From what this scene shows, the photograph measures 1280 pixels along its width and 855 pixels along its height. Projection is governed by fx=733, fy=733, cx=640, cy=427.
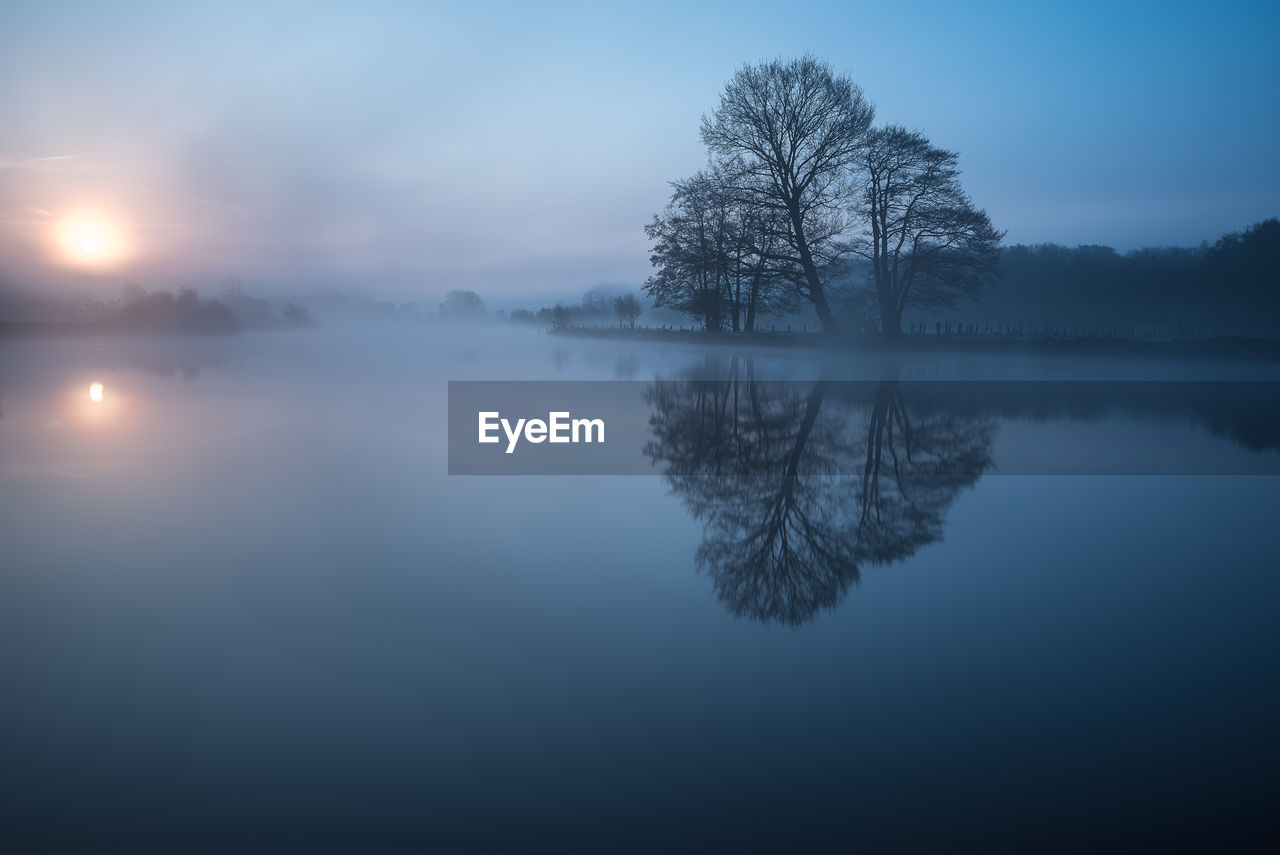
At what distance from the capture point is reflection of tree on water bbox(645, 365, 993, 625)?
14.2 ft

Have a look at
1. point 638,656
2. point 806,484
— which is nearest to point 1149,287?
point 806,484

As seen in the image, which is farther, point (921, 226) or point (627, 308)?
point (627, 308)

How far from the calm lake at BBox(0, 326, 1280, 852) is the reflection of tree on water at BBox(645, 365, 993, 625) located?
0.15 feet

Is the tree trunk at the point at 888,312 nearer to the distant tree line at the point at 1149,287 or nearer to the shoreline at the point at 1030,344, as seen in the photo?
the shoreline at the point at 1030,344

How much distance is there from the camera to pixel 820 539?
4.93 metres

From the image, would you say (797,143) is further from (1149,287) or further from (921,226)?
(1149,287)

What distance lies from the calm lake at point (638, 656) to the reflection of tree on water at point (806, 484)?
5 centimetres

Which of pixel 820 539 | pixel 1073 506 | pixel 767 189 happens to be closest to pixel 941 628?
pixel 820 539

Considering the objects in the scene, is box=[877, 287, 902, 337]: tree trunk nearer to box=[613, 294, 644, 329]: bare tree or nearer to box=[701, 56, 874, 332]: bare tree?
box=[701, 56, 874, 332]: bare tree

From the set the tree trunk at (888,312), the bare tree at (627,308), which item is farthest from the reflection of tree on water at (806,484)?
the bare tree at (627,308)

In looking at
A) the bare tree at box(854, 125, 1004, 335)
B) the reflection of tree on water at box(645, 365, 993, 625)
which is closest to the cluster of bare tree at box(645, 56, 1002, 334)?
the bare tree at box(854, 125, 1004, 335)

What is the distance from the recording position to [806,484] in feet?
21.1

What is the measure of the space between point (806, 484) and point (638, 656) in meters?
3.54

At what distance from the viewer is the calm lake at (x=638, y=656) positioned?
7.39 ft
